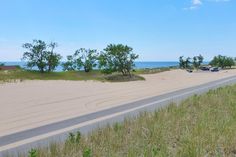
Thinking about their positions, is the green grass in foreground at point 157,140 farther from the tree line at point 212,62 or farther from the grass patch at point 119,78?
the tree line at point 212,62

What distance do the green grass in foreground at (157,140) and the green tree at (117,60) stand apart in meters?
35.1

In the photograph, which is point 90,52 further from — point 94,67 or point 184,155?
point 184,155

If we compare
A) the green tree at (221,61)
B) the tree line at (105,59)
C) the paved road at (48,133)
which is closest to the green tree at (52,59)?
the tree line at (105,59)

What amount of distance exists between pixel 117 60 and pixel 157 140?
38.5 m

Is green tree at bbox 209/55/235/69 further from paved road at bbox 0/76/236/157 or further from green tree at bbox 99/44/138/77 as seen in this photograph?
paved road at bbox 0/76/236/157

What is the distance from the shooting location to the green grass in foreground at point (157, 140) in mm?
8617

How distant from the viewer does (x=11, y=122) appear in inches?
625

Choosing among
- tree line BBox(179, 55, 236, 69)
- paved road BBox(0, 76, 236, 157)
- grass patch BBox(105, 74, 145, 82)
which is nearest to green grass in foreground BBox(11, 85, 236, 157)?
paved road BBox(0, 76, 236, 157)

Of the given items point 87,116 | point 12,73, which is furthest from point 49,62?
point 87,116

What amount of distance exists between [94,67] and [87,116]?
3900 cm

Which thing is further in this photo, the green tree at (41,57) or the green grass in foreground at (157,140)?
the green tree at (41,57)

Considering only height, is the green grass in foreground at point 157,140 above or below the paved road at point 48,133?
above

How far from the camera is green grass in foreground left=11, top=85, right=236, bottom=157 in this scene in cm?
862

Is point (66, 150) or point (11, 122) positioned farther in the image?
point (11, 122)
